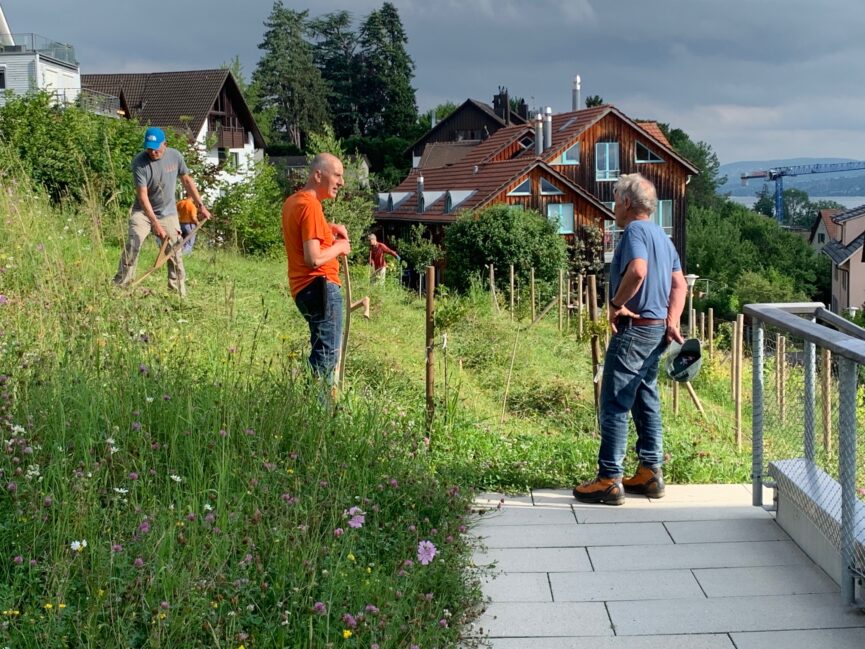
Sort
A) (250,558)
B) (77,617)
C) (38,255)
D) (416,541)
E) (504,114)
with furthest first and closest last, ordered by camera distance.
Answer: (504,114), (38,255), (416,541), (250,558), (77,617)

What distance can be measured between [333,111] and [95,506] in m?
90.9

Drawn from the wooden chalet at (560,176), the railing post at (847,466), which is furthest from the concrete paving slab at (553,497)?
the wooden chalet at (560,176)

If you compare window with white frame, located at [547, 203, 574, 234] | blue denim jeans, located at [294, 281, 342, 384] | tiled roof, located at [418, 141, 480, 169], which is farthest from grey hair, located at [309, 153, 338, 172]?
tiled roof, located at [418, 141, 480, 169]

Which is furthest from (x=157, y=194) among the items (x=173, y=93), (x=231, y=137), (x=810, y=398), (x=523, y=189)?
(x=173, y=93)

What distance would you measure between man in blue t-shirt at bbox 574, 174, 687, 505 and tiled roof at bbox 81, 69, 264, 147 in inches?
1904

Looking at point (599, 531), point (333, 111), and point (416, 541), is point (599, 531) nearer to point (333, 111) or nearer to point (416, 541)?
point (416, 541)

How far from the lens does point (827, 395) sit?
5074 millimetres

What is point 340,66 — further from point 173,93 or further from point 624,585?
point 624,585

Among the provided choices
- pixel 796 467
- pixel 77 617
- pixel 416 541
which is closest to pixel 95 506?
pixel 77 617

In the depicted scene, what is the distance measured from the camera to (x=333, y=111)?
9212 centimetres

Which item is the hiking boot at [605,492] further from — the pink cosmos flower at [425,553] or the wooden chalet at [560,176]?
the wooden chalet at [560,176]

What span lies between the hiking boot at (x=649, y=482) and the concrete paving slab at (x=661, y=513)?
0.10 meters

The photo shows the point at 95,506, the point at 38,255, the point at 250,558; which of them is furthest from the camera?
the point at 38,255

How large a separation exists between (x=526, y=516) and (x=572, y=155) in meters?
41.9
